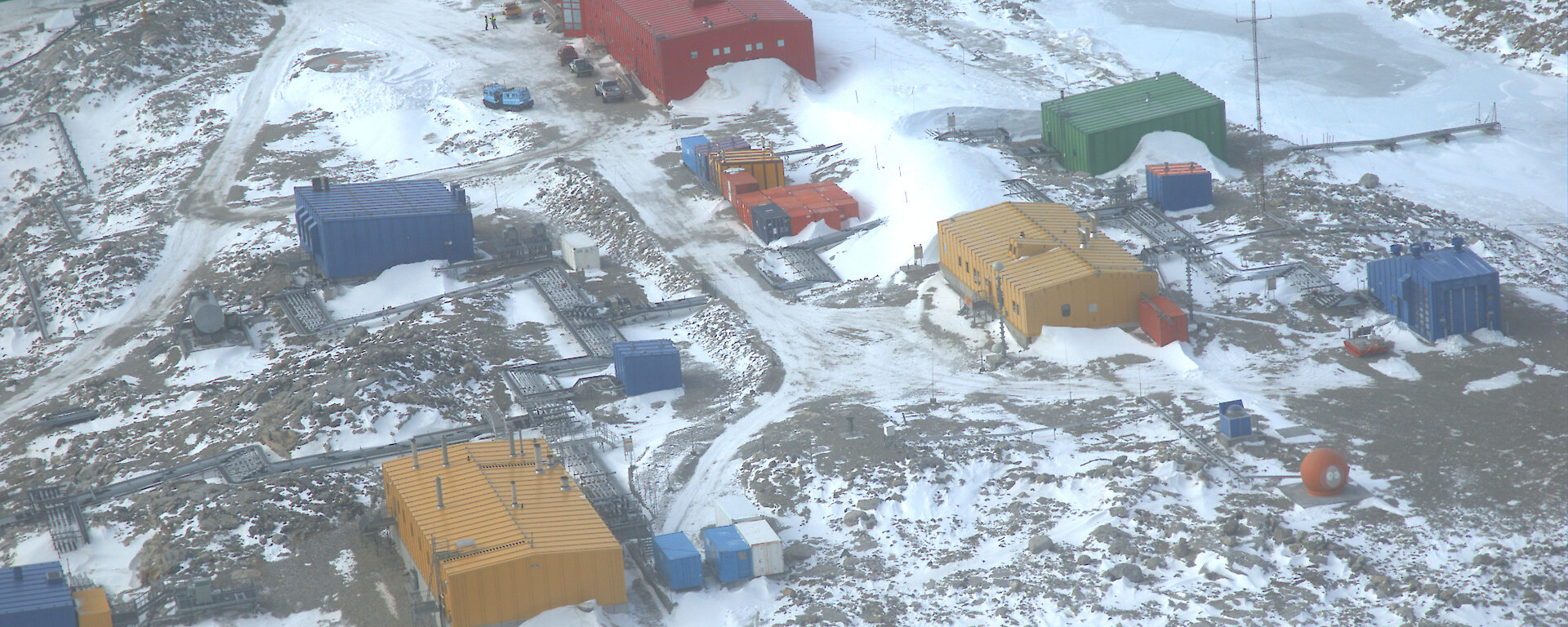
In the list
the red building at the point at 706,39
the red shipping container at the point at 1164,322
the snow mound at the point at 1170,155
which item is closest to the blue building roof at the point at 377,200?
the red building at the point at 706,39

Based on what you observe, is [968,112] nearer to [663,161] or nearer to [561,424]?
[663,161]

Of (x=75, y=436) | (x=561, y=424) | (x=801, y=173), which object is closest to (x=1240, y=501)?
(x=561, y=424)

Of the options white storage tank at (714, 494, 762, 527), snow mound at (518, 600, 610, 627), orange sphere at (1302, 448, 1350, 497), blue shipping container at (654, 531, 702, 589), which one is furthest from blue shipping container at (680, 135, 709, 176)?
orange sphere at (1302, 448, 1350, 497)

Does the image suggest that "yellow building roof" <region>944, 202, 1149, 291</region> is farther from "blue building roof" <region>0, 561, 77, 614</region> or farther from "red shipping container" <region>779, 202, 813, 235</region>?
"blue building roof" <region>0, 561, 77, 614</region>

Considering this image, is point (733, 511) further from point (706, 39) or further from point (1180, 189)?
point (706, 39)

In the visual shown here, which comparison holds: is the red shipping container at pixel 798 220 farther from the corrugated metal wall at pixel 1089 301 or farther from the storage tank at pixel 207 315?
the storage tank at pixel 207 315

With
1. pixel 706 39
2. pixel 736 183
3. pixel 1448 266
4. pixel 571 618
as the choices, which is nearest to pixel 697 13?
pixel 706 39
